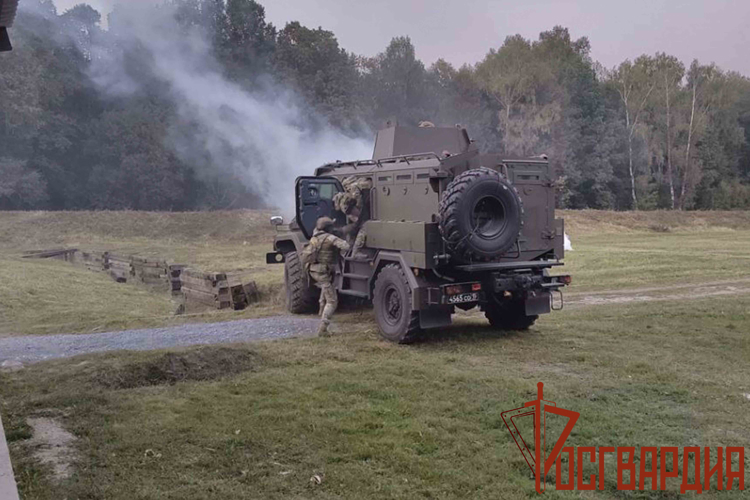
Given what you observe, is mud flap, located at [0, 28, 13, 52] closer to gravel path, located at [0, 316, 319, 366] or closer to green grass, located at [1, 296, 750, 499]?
green grass, located at [1, 296, 750, 499]

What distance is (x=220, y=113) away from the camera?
3297 cm

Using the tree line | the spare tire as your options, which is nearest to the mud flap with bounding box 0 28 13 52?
the spare tire

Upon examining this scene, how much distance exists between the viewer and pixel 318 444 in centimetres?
556

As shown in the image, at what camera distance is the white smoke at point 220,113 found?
27.9m

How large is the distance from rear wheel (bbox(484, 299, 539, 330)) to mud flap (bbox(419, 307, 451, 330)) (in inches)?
37.1

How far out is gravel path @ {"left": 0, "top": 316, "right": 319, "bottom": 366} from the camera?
9.50 meters

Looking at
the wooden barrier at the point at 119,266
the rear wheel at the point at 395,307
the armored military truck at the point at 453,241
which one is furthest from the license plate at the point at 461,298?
the wooden barrier at the point at 119,266

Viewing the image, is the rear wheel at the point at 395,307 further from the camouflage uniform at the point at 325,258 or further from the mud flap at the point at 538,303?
the mud flap at the point at 538,303

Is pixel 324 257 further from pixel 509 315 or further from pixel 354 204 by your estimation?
pixel 509 315

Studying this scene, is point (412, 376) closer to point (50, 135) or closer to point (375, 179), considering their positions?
point (375, 179)

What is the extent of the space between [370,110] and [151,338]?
36032mm

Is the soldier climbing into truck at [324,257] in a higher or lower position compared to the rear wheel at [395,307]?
higher

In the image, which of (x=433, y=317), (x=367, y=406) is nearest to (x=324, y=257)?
(x=433, y=317)

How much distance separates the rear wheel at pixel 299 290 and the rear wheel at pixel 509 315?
3344 mm
